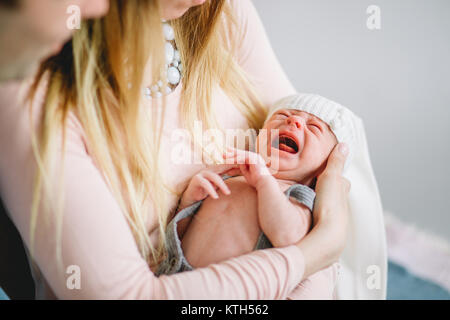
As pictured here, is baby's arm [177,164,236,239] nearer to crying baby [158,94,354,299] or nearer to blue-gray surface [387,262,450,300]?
crying baby [158,94,354,299]

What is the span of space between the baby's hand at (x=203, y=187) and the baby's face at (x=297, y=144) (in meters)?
0.13

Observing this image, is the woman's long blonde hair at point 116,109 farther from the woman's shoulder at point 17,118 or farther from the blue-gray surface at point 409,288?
the blue-gray surface at point 409,288

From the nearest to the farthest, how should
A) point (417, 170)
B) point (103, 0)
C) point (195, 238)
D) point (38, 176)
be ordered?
point (103, 0) < point (38, 176) < point (195, 238) < point (417, 170)

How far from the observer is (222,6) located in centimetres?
93

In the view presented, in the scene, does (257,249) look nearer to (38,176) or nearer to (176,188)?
(176,188)

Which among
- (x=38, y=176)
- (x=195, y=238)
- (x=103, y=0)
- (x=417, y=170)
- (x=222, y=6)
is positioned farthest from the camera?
(x=417, y=170)

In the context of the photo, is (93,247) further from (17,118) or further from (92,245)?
(17,118)

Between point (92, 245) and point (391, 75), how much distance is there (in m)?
1.31

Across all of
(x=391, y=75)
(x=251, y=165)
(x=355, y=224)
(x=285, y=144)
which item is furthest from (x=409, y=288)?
(x=251, y=165)

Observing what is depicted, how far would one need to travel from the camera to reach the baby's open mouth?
0.96 metres

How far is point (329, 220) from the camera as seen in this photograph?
828 mm

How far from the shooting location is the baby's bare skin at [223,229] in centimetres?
79

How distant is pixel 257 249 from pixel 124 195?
29cm

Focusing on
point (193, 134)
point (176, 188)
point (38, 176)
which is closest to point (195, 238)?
point (176, 188)
